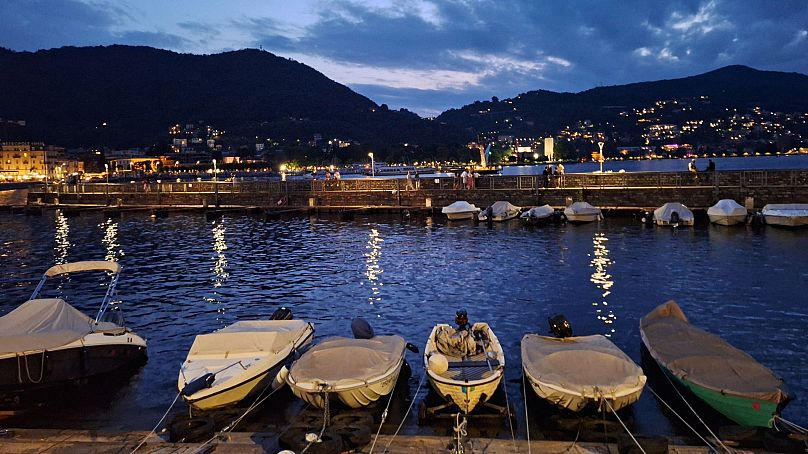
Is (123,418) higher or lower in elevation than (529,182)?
lower

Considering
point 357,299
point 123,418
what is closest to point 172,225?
point 357,299

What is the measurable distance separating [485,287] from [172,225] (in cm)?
4418

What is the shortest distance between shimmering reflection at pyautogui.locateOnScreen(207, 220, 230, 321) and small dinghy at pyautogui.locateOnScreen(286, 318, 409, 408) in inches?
463

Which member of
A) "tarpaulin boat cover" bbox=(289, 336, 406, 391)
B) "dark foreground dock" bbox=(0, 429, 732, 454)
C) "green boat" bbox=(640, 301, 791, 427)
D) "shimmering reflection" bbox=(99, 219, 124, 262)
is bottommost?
"shimmering reflection" bbox=(99, 219, 124, 262)

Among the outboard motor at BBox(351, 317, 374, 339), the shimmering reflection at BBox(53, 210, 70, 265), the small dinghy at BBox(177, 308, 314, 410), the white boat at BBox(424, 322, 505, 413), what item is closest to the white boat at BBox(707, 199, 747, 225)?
the white boat at BBox(424, 322, 505, 413)

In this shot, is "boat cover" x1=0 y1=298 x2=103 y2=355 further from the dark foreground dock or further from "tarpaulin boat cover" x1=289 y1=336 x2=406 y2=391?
"tarpaulin boat cover" x1=289 y1=336 x2=406 y2=391

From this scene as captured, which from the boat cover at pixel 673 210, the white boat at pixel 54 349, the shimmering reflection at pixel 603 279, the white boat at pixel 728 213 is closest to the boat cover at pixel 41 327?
the white boat at pixel 54 349

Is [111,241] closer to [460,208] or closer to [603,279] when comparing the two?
[460,208]

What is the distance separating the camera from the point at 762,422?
12.7 m

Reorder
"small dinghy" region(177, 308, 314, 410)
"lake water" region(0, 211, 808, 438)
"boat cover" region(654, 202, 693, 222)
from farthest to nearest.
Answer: "boat cover" region(654, 202, 693, 222) < "lake water" region(0, 211, 808, 438) < "small dinghy" region(177, 308, 314, 410)

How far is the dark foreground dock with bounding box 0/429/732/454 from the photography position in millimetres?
11359

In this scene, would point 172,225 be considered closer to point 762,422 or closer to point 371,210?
point 371,210

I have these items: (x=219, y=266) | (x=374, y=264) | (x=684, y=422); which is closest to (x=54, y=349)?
(x=684, y=422)

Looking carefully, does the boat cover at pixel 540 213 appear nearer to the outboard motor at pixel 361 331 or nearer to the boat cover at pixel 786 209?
the boat cover at pixel 786 209
